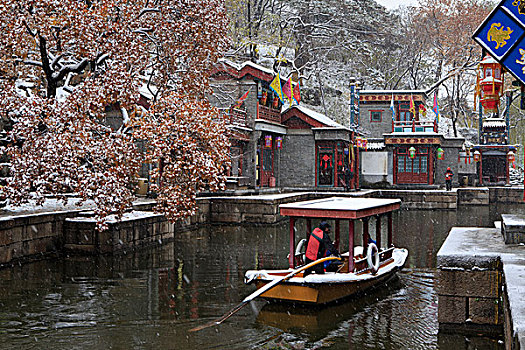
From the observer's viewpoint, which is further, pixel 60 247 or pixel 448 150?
pixel 448 150

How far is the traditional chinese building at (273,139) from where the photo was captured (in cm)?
2736

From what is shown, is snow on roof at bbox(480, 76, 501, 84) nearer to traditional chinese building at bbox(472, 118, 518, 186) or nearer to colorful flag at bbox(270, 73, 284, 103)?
colorful flag at bbox(270, 73, 284, 103)

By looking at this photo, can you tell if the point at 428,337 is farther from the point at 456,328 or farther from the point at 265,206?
the point at 265,206

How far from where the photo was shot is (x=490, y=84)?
8.13 meters

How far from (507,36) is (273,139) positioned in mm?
24839

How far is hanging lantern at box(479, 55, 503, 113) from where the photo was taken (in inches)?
319

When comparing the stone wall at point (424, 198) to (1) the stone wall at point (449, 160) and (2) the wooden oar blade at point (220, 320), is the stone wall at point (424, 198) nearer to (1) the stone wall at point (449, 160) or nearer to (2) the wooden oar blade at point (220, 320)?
(1) the stone wall at point (449, 160)

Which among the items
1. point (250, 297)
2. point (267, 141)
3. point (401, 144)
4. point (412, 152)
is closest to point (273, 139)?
point (267, 141)

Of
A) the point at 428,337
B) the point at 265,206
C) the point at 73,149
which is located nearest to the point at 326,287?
the point at 428,337

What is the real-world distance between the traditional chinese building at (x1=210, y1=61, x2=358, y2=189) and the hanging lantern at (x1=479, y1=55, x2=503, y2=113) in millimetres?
18705

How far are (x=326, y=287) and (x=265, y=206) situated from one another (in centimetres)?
1284

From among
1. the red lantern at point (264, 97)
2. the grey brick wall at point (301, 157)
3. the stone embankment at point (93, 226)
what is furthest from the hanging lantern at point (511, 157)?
the stone embankment at point (93, 226)

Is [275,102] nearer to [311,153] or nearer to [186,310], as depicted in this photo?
[311,153]

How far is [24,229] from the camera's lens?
13.5 metres
